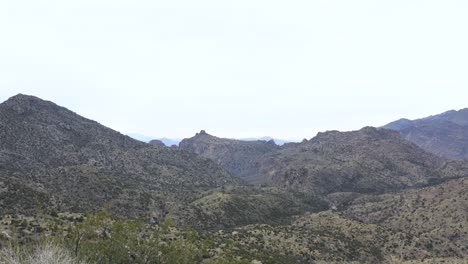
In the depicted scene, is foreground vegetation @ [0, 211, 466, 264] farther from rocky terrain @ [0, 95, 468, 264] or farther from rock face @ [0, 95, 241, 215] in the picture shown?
rock face @ [0, 95, 241, 215]

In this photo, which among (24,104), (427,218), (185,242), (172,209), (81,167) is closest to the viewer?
(185,242)

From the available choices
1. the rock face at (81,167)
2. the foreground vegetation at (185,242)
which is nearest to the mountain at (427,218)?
the foreground vegetation at (185,242)

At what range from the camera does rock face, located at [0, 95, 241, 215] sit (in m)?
85.2

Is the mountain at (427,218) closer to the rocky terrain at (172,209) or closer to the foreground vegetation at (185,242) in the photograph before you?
the rocky terrain at (172,209)

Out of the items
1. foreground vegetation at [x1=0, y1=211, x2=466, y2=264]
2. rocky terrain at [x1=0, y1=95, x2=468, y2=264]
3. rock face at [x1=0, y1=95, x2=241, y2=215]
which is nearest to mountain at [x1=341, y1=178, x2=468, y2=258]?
rocky terrain at [x1=0, y1=95, x2=468, y2=264]

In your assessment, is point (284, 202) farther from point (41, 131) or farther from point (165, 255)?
point (165, 255)

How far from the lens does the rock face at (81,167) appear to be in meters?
85.2

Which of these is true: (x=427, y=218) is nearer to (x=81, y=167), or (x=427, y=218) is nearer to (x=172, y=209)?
(x=172, y=209)

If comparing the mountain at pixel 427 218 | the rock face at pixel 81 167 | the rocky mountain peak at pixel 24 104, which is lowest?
the mountain at pixel 427 218

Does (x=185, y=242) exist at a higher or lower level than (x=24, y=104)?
lower

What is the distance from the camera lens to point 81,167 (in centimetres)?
10969

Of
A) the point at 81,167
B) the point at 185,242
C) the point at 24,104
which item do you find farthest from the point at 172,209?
the point at 24,104

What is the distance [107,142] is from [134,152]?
10516 millimetres

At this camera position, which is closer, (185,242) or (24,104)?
(185,242)
